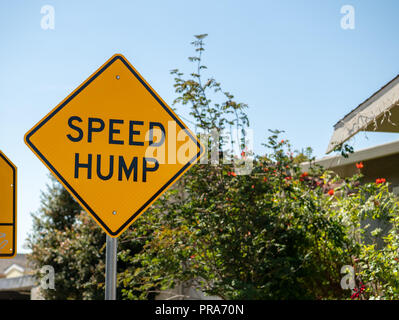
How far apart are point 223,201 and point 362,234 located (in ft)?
6.86

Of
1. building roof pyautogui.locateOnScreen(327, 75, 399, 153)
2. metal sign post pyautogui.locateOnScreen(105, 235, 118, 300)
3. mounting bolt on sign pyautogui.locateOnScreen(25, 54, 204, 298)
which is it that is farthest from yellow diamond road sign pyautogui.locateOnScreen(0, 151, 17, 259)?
building roof pyautogui.locateOnScreen(327, 75, 399, 153)

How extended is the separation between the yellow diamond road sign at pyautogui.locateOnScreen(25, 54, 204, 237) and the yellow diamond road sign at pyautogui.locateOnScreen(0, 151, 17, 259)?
46.3 inches

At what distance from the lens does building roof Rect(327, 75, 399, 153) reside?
25.3 ft

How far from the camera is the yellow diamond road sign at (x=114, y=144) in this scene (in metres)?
3.27

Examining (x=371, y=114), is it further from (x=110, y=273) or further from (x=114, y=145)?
(x=110, y=273)

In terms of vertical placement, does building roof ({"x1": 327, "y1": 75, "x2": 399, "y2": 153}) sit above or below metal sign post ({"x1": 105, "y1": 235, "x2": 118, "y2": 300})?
above

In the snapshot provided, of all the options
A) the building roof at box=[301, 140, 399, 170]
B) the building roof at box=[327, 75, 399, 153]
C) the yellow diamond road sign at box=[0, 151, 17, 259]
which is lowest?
the yellow diamond road sign at box=[0, 151, 17, 259]

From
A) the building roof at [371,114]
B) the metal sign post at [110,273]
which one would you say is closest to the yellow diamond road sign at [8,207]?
the metal sign post at [110,273]

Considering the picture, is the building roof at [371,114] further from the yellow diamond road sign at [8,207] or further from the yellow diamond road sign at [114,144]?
the yellow diamond road sign at [8,207]

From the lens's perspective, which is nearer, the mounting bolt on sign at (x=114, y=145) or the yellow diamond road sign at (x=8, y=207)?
the mounting bolt on sign at (x=114, y=145)

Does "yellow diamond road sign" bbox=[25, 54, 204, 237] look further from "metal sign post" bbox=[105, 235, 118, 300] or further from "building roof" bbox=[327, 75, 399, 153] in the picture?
"building roof" bbox=[327, 75, 399, 153]

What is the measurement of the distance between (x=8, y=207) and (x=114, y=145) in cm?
149
